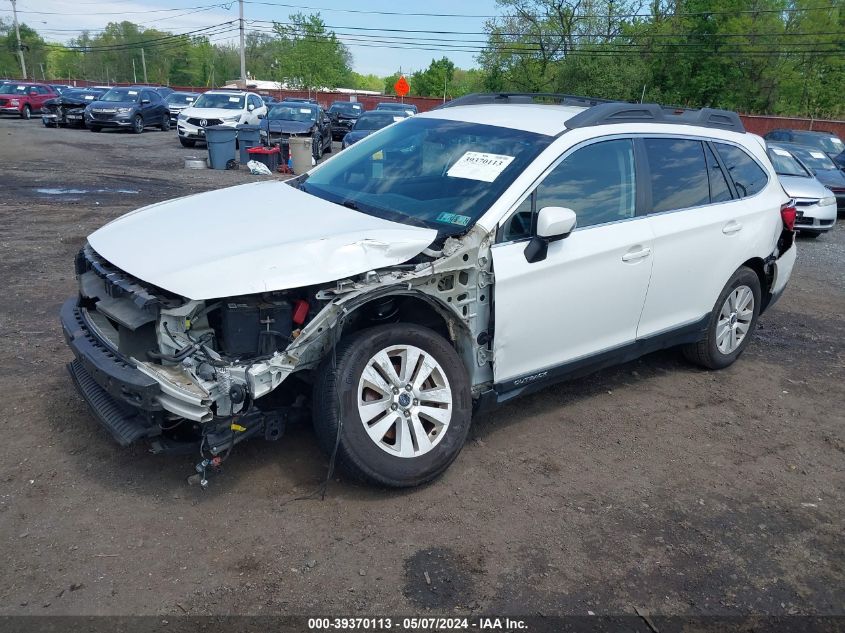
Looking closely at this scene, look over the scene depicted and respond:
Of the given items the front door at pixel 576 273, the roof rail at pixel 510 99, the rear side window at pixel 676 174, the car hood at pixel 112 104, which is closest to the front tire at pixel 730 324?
the rear side window at pixel 676 174

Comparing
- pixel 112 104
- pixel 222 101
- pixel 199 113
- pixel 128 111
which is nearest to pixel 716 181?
pixel 199 113

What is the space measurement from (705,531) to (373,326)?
6.55ft

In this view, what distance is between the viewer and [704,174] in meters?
5.08

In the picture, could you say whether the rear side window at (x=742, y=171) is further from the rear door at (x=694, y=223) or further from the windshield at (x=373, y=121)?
the windshield at (x=373, y=121)

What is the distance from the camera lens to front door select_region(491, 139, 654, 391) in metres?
3.86

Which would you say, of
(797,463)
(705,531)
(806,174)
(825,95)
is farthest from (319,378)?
(825,95)

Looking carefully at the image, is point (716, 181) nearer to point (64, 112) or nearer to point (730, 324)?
point (730, 324)

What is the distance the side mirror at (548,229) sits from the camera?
3762 millimetres

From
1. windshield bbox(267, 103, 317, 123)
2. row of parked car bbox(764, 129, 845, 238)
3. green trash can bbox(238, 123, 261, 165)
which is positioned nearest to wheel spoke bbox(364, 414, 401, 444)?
row of parked car bbox(764, 129, 845, 238)

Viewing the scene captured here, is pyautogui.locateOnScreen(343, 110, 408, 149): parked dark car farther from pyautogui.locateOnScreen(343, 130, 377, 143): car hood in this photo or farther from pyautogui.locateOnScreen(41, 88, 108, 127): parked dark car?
pyautogui.locateOnScreen(41, 88, 108, 127): parked dark car

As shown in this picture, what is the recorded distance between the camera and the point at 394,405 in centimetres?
355

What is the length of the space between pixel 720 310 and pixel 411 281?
2.97 meters

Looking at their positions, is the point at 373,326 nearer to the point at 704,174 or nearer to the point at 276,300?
the point at 276,300

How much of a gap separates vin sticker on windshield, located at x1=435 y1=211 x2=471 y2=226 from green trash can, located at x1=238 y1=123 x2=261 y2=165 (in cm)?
1518
